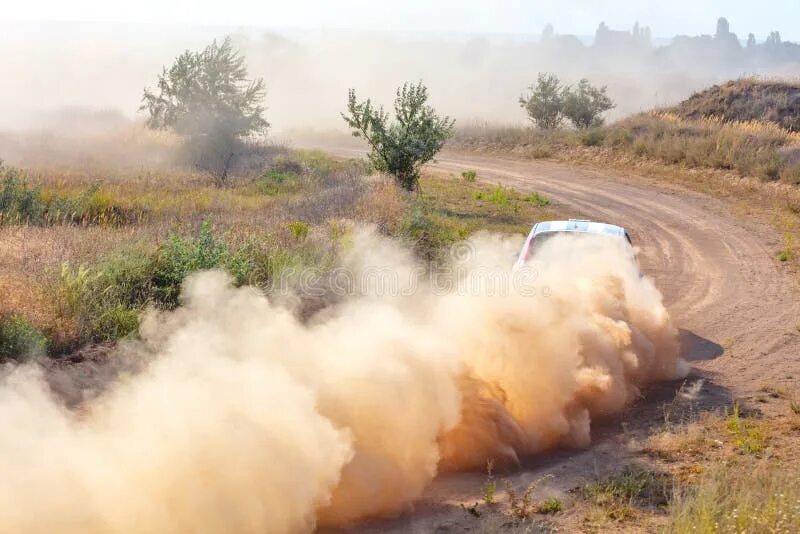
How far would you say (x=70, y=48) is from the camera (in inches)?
2874

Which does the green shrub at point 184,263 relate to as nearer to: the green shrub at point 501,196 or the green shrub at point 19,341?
the green shrub at point 19,341

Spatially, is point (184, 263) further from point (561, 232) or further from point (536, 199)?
point (536, 199)

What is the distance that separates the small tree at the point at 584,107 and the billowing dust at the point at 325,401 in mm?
27103

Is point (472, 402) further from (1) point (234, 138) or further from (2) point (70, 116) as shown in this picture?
(2) point (70, 116)

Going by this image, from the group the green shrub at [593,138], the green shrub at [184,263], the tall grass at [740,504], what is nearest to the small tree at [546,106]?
the green shrub at [593,138]

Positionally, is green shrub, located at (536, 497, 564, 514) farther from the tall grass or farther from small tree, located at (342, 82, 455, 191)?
small tree, located at (342, 82, 455, 191)

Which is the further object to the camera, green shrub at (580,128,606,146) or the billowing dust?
green shrub at (580,128,606,146)

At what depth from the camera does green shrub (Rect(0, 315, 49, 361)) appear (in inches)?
333

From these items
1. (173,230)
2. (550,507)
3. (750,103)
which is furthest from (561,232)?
(750,103)

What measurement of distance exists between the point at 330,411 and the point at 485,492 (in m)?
1.79

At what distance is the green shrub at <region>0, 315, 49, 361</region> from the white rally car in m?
7.12

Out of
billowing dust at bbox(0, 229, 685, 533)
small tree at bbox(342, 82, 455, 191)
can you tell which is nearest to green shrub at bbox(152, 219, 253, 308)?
billowing dust at bbox(0, 229, 685, 533)

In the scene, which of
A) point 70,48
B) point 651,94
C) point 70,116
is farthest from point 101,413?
point 651,94

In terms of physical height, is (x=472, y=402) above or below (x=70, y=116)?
below
